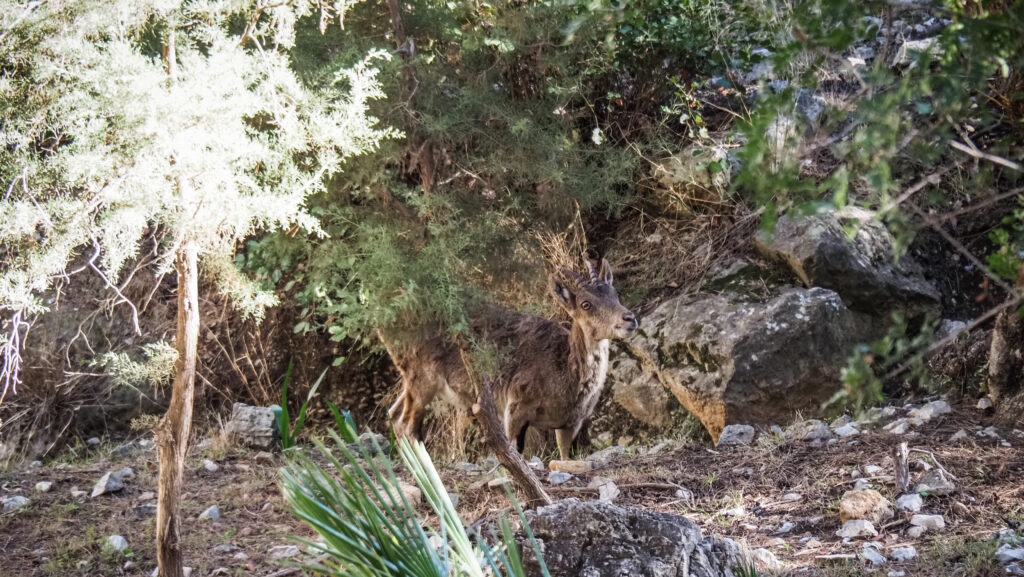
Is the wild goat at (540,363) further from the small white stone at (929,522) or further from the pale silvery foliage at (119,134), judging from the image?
the pale silvery foliage at (119,134)

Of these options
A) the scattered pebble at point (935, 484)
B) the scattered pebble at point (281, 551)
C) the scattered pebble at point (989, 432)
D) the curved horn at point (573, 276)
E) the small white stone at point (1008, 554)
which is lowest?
the scattered pebble at point (989, 432)

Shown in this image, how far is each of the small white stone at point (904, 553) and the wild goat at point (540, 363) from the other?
3072 millimetres

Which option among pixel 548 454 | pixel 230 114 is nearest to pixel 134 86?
pixel 230 114

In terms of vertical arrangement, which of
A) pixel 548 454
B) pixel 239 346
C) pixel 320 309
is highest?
pixel 320 309

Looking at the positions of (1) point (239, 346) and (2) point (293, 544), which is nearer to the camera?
(2) point (293, 544)

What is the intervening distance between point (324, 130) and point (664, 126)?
17.3 feet

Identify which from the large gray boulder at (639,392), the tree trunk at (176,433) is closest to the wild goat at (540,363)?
the large gray boulder at (639,392)

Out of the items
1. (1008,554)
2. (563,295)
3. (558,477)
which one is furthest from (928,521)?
(563,295)

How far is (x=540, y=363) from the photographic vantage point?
25.0 feet

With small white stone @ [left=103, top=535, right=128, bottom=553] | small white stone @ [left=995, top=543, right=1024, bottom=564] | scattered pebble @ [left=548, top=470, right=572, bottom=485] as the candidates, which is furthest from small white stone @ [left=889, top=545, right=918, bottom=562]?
small white stone @ [left=103, top=535, right=128, bottom=553]

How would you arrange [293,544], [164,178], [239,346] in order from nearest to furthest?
[164,178]
[293,544]
[239,346]

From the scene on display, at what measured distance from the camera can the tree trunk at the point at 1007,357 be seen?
5.61 metres

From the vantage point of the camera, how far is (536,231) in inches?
303

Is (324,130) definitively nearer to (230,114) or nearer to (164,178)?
(230,114)
